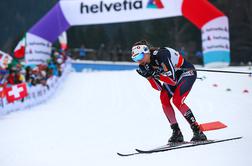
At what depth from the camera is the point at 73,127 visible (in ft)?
29.2

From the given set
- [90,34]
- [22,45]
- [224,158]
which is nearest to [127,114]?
[224,158]

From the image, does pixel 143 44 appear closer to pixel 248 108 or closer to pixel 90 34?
pixel 248 108

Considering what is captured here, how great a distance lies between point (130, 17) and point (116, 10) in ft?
2.61

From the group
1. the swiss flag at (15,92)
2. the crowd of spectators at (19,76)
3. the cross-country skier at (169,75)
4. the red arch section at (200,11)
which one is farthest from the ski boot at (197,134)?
the red arch section at (200,11)

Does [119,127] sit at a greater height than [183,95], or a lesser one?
lesser

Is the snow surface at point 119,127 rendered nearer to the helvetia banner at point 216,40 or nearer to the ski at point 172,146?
the ski at point 172,146

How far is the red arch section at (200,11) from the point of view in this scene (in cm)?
1727

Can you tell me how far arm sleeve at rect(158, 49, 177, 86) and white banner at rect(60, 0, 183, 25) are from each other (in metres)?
12.9

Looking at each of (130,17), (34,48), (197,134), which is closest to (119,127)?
(197,134)

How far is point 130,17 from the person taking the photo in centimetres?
1912

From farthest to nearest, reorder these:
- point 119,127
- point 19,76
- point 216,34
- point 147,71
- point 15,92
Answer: point 216,34, point 19,76, point 15,92, point 119,127, point 147,71

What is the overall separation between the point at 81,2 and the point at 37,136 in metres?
12.6

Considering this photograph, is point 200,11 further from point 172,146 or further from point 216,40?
point 172,146

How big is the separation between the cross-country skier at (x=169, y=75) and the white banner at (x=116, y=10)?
12.7 meters
